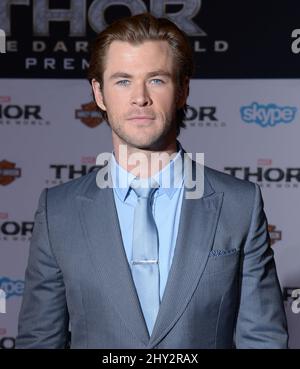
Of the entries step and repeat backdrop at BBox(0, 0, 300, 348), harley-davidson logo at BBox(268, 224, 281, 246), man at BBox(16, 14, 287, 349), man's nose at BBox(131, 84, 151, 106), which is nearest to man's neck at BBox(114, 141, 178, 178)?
man at BBox(16, 14, 287, 349)

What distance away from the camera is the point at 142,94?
1.78 meters

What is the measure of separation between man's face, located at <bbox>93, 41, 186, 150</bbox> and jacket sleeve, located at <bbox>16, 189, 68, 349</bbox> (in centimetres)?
33

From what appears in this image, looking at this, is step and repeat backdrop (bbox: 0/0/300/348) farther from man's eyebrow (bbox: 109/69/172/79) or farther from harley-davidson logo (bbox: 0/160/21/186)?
man's eyebrow (bbox: 109/69/172/79)

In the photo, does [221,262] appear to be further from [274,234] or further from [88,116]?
[88,116]

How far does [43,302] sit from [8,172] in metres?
1.51

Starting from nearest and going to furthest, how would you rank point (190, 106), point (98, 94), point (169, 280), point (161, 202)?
point (169, 280), point (161, 202), point (98, 94), point (190, 106)

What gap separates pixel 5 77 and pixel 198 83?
852mm

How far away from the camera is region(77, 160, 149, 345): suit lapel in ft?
5.66

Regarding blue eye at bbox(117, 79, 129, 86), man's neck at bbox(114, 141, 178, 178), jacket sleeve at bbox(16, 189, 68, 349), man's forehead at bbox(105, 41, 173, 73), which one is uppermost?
man's forehead at bbox(105, 41, 173, 73)

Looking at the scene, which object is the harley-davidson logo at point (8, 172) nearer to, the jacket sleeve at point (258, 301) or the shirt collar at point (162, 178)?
the shirt collar at point (162, 178)

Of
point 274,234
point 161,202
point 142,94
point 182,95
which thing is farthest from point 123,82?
point 274,234

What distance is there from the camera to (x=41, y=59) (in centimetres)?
321

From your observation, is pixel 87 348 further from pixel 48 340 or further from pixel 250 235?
pixel 250 235

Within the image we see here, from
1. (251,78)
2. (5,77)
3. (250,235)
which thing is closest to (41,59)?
(5,77)
